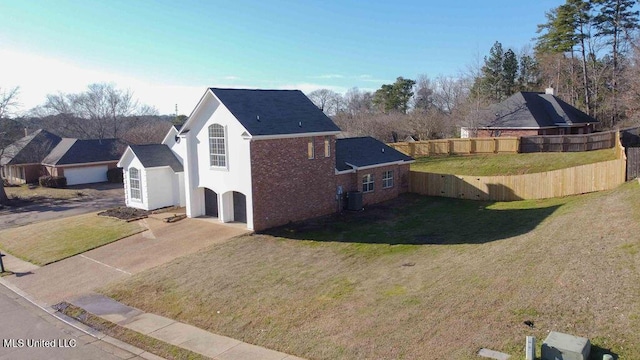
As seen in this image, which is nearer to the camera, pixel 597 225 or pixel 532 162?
pixel 597 225

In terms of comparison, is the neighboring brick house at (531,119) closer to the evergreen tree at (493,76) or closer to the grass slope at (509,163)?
the grass slope at (509,163)

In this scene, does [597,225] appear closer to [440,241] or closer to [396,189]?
[440,241]

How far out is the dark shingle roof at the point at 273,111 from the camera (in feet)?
76.6

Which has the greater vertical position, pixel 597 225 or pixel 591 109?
pixel 591 109

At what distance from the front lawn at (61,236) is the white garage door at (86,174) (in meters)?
20.8

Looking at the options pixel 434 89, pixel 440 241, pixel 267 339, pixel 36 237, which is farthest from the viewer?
pixel 434 89

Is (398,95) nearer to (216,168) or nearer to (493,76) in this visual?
(493,76)

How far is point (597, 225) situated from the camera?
1670 cm

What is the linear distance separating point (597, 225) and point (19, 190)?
2046 inches

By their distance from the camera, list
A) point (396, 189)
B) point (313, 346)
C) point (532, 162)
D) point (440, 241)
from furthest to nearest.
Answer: point (532, 162) < point (396, 189) < point (440, 241) < point (313, 346)

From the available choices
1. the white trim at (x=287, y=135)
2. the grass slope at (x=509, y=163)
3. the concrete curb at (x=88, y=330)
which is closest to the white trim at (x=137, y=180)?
the white trim at (x=287, y=135)

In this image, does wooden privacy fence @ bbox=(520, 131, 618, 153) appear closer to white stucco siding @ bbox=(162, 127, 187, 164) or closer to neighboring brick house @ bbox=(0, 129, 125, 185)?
white stucco siding @ bbox=(162, 127, 187, 164)

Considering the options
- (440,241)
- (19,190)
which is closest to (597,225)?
(440,241)

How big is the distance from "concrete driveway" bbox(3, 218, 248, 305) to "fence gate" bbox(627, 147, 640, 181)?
20012 mm
